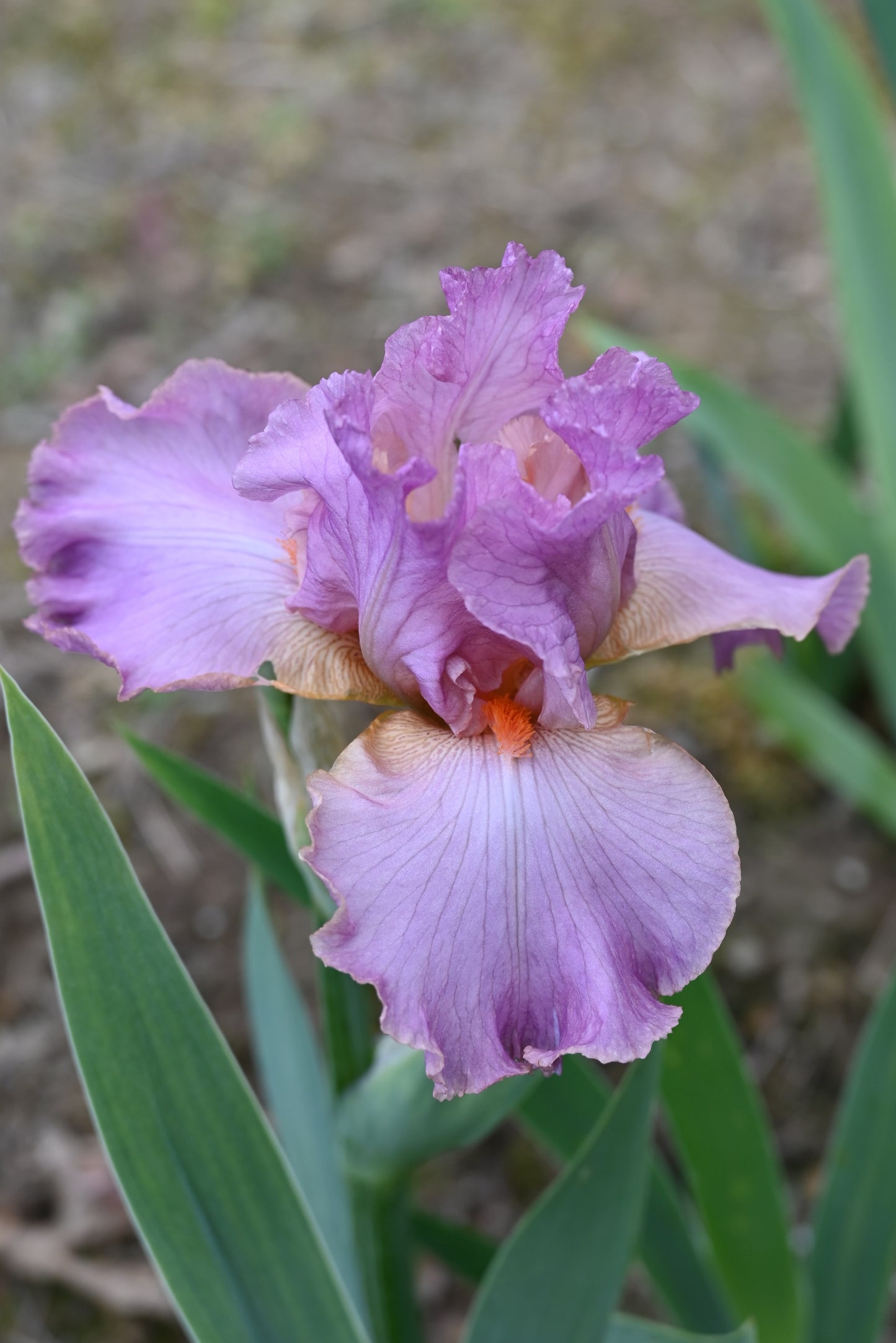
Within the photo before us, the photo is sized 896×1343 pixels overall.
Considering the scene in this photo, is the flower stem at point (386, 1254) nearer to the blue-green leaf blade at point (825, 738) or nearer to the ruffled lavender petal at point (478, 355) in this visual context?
the ruffled lavender petal at point (478, 355)

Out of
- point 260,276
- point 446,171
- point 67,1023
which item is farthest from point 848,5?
point 67,1023

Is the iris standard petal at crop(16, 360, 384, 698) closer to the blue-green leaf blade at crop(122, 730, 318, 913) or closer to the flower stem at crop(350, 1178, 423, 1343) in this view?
the blue-green leaf blade at crop(122, 730, 318, 913)

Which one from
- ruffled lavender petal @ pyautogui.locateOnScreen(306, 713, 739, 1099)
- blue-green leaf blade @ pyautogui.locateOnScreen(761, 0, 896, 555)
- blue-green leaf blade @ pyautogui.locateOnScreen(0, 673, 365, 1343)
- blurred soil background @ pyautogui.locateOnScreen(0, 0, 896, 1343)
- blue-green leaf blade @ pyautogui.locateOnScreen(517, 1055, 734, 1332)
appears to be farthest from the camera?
blurred soil background @ pyautogui.locateOnScreen(0, 0, 896, 1343)

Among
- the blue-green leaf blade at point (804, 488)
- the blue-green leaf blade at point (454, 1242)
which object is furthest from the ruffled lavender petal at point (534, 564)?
the blue-green leaf blade at point (804, 488)

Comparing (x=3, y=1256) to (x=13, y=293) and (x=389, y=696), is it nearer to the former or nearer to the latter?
(x=389, y=696)

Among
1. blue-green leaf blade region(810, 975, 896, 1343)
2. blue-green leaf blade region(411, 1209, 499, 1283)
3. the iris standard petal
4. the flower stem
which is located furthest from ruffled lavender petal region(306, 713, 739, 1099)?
blue-green leaf blade region(411, 1209, 499, 1283)

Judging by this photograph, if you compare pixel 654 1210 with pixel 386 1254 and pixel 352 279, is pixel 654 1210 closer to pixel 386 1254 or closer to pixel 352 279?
pixel 386 1254
